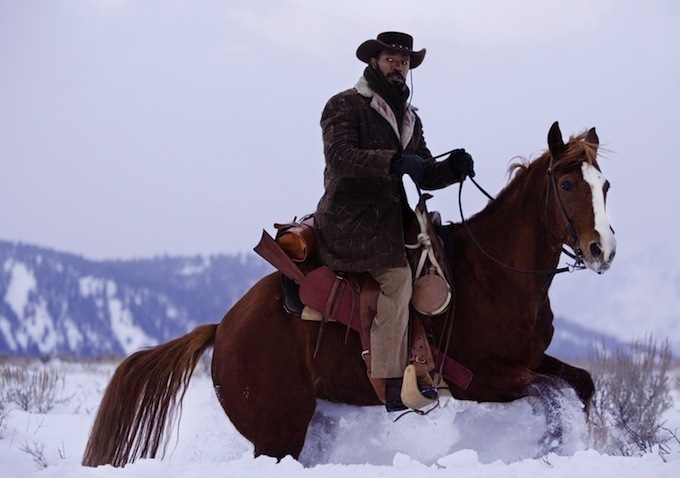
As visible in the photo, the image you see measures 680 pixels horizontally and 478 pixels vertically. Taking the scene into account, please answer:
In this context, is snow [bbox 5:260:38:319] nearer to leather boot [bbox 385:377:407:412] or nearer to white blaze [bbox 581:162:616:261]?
leather boot [bbox 385:377:407:412]

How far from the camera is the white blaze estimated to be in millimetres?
4262

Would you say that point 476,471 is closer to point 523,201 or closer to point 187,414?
point 523,201

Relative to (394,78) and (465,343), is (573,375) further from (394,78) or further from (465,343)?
(394,78)

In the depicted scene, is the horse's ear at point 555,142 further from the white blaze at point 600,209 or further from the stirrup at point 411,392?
the stirrup at point 411,392

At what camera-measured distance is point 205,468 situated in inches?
161

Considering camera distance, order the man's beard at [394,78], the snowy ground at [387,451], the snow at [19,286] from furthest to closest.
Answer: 1. the snow at [19,286]
2. the man's beard at [394,78]
3. the snowy ground at [387,451]

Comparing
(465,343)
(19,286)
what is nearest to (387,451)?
(465,343)

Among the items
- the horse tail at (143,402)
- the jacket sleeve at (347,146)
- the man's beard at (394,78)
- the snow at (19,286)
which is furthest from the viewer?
the snow at (19,286)

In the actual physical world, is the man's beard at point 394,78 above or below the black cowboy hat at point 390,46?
below

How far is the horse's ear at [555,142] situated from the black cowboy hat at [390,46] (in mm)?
992

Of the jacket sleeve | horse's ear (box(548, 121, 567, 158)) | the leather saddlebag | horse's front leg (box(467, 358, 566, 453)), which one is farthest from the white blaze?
the leather saddlebag

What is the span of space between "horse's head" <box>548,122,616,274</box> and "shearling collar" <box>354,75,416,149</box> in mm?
918

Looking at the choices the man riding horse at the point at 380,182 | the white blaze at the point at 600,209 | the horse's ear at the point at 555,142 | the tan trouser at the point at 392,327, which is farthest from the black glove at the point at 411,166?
the white blaze at the point at 600,209

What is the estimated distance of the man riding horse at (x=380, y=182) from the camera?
4758 mm
